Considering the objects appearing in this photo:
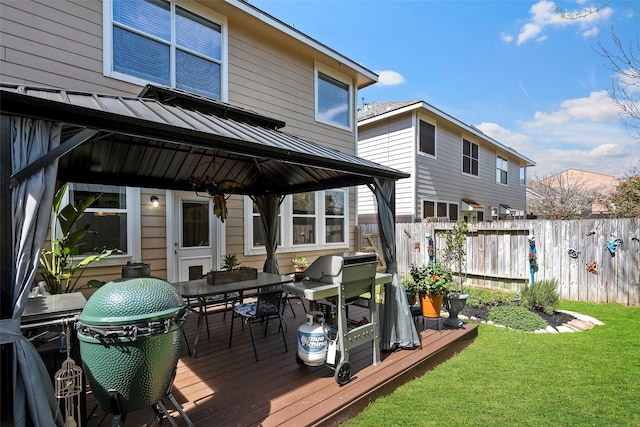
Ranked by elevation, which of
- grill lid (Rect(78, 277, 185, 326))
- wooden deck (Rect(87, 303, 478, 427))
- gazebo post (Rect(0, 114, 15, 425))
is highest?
gazebo post (Rect(0, 114, 15, 425))

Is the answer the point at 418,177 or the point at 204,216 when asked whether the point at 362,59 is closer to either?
the point at 418,177

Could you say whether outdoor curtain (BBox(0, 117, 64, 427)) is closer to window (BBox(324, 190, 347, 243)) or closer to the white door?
the white door

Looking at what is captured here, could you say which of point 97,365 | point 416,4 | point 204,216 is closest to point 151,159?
point 204,216

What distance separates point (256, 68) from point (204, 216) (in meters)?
3.49

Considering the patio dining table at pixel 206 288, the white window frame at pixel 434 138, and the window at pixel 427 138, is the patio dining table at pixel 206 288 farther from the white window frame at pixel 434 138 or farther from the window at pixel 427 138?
the window at pixel 427 138

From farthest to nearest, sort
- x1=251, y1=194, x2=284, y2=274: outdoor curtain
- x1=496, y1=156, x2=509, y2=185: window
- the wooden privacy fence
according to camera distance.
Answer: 1. x1=496, y1=156, x2=509, y2=185: window
2. the wooden privacy fence
3. x1=251, y1=194, x2=284, y2=274: outdoor curtain

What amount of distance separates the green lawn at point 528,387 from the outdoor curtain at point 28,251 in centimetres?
223

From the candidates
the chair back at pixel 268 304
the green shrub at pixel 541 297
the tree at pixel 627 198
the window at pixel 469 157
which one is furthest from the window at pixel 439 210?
the chair back at pixel 268 304

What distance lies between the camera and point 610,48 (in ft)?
16.5

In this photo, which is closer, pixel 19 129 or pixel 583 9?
pixel 19 129

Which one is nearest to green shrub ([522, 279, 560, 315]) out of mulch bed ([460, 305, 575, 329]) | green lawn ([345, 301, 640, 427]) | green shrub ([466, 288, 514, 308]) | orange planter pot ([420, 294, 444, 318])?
mulch bed ([460, 305, 575, 329])

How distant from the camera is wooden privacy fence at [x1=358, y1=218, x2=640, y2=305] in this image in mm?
6504

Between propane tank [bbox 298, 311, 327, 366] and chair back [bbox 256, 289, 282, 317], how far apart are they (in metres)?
0.82

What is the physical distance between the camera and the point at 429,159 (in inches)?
463
